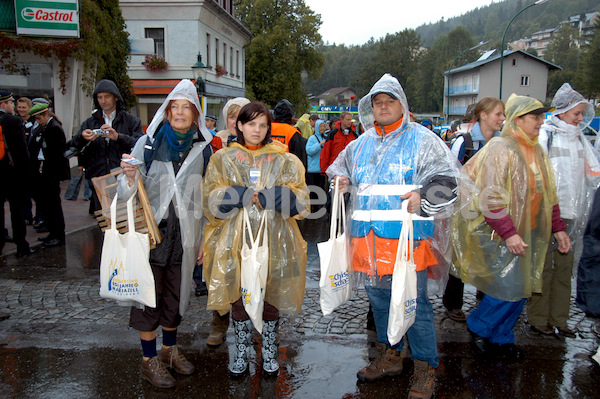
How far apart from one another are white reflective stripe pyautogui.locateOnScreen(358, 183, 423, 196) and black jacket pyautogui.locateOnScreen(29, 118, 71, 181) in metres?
4.91

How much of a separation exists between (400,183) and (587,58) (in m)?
55.4

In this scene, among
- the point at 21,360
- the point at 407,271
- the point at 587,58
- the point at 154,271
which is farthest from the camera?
the point at 587,58

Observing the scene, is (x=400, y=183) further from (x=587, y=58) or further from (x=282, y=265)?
(x=587, y=58)

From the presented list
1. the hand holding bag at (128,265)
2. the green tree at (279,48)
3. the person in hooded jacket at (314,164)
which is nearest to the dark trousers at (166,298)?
the hand holding bag at (128,265)

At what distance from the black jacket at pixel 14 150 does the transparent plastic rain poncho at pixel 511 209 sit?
16.0ft

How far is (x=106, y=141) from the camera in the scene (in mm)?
5535

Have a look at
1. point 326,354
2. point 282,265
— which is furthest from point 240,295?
point 326,354

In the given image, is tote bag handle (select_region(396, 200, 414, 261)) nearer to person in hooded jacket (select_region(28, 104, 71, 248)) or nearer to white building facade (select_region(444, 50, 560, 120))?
person in hooded jacket (select_region(28, 104, 71, 248))

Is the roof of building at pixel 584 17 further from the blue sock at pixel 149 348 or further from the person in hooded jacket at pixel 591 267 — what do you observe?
the blue sock at pixel 149 348

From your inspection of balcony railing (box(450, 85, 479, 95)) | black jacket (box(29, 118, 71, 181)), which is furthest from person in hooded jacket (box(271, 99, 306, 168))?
balcony railing (box(450, 85, 479, 95))

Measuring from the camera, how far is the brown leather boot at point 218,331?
11.8 feet

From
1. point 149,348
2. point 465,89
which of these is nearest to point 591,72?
point 465,89

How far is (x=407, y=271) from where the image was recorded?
266 cm

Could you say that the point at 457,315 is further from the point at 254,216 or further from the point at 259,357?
the point at 254,216
